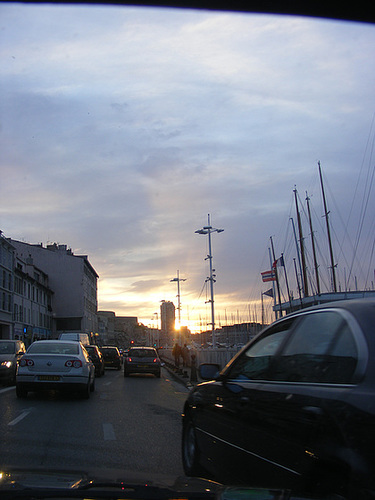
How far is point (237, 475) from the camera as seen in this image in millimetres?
3805

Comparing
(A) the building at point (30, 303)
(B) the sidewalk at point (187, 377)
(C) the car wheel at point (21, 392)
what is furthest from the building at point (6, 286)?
(C) the car wheel at point (21, 392)

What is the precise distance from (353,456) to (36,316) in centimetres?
7423

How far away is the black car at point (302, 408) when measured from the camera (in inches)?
101

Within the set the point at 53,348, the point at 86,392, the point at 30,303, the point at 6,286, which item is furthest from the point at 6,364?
the point at 30,303

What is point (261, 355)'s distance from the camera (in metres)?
4.25

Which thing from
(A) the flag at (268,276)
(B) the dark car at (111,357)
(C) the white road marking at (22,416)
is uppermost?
(A) the flag at (268,276)

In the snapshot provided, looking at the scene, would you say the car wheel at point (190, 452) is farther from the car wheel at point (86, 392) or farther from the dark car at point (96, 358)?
the dark car at point (96, 358)

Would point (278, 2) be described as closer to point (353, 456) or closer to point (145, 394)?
point (353, 456)

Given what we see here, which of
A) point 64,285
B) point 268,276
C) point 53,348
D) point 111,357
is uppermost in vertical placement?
point 64,285

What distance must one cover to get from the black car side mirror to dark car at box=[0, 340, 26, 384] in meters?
13.7

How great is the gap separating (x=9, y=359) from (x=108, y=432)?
1105cm

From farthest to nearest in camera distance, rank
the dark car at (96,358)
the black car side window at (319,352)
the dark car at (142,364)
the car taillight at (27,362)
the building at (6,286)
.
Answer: the building at (6,286)
the dark car at (142,364)
the dark car at (96,358)
the car taillight at (27,362)
the black car side window at (319,352)

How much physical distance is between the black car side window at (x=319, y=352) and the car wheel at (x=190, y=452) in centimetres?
165

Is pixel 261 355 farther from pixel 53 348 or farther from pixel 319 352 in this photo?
pixel 53 348
